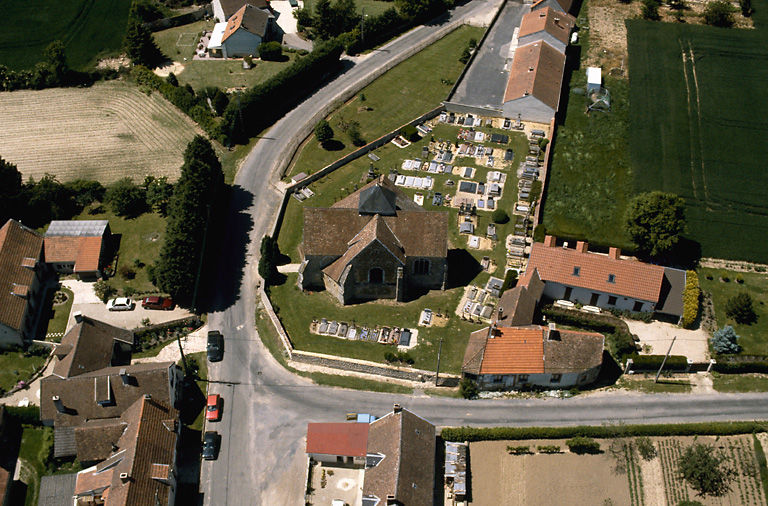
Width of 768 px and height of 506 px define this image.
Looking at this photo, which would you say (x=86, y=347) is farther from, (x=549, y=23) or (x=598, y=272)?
(x=549, y=23)

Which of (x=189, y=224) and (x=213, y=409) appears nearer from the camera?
(x=213, y=409)

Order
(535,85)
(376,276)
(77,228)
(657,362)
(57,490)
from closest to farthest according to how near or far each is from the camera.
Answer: (57,490) → (657,362) → (376,276) → (77,228) → (535,85)

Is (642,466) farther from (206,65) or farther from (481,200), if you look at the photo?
(206,65)

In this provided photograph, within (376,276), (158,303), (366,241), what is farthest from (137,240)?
(376,276)

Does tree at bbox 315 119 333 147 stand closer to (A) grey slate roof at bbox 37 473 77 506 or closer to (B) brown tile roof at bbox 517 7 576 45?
(B) brown tile roof at bbox 517 7 576 45

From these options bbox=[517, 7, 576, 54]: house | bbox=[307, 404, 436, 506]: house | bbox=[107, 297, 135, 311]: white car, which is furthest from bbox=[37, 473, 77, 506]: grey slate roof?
bbox=[517, 7, 576, 54]: house

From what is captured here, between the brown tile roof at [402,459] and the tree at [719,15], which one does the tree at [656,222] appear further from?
the tree at [719,15]

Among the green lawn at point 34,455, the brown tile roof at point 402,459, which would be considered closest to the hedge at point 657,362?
the brown tile roof at point 402,459

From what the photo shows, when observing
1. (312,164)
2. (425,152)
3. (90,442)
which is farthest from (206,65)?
(90,442)
